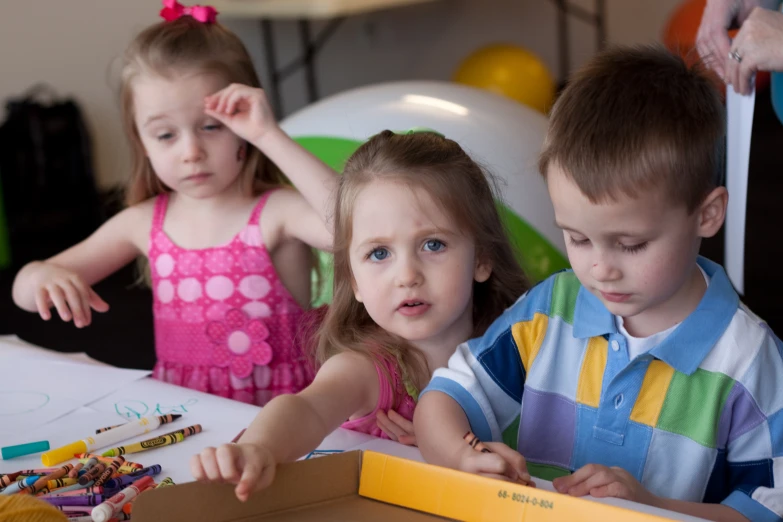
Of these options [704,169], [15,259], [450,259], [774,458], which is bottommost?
[15,259]

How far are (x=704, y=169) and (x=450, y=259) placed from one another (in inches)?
12.8

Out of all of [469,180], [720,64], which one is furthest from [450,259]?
[720,64]

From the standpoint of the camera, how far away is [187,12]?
1582 mm

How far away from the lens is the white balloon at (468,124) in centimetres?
192

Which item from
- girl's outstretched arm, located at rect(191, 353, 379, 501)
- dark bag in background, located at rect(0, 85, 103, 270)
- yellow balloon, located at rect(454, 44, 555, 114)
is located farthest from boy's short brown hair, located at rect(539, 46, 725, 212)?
dark bag in background, located at rect(0, 85, 103, 270)

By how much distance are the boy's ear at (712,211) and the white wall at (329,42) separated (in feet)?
8.50

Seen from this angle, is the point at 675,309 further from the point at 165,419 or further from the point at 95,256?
the point at 95,256

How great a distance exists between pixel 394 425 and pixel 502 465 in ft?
0.94

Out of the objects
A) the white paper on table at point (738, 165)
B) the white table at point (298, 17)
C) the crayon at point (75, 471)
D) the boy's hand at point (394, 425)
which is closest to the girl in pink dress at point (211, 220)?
the boy's hand at point (394, 425)

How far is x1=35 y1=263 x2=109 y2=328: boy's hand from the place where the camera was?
1.38 metres

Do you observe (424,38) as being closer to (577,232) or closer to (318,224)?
(318,224)

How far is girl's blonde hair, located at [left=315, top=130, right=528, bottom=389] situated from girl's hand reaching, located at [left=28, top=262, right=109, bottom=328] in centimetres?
35

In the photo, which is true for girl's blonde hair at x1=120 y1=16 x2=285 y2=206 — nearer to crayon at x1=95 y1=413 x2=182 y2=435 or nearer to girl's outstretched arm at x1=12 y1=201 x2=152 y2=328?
girl's outstretched arm at x1=12 y1=201 x2=152 y2=328

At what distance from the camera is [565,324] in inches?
43.4
